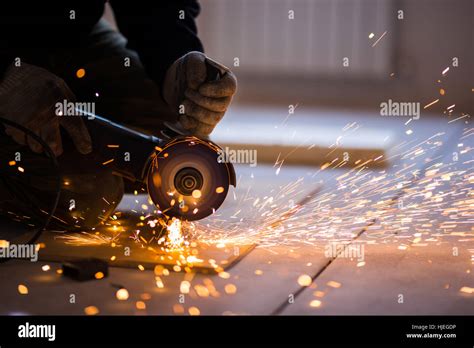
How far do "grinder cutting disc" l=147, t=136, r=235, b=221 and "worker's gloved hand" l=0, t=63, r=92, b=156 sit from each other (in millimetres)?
→ 189

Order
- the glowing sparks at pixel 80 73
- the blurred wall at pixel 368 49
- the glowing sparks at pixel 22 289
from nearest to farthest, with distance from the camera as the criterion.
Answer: the glowing sparks at pixel 22 289 → the glowing sparks at pixel 80 73 → the blurred wall at pixel 368 49

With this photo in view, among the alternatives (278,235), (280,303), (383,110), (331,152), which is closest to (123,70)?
(278,235)

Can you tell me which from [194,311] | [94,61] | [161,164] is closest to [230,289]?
[194,311]

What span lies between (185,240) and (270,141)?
1.74 meters

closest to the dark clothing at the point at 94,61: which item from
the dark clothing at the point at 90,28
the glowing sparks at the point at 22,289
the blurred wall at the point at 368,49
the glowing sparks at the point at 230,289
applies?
the dark clothing at the point at 90,28

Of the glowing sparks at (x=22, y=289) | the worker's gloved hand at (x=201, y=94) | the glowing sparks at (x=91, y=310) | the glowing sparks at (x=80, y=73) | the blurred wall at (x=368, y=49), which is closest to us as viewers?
the glowing sparks at (x=91, y=310)

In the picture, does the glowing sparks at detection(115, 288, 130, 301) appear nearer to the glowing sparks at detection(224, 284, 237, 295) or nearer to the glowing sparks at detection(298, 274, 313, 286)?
the glowing sparks at detection(224, 284, 237, 295)

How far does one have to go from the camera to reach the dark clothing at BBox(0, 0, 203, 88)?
89.0 inches

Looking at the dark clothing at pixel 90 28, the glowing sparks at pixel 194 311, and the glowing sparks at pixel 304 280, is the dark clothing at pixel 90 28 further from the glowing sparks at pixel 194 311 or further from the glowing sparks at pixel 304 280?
the glowing sparks at pixel 194 311

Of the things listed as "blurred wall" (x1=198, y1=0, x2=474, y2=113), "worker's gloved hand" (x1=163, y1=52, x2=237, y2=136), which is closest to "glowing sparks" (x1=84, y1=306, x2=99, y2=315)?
"worker's gloved hand" (x1=163, y1=52, x2=237, y2=136)

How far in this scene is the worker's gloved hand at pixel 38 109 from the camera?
1.77 metres

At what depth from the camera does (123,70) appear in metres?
2.53

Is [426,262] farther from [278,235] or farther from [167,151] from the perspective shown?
[167,151]
